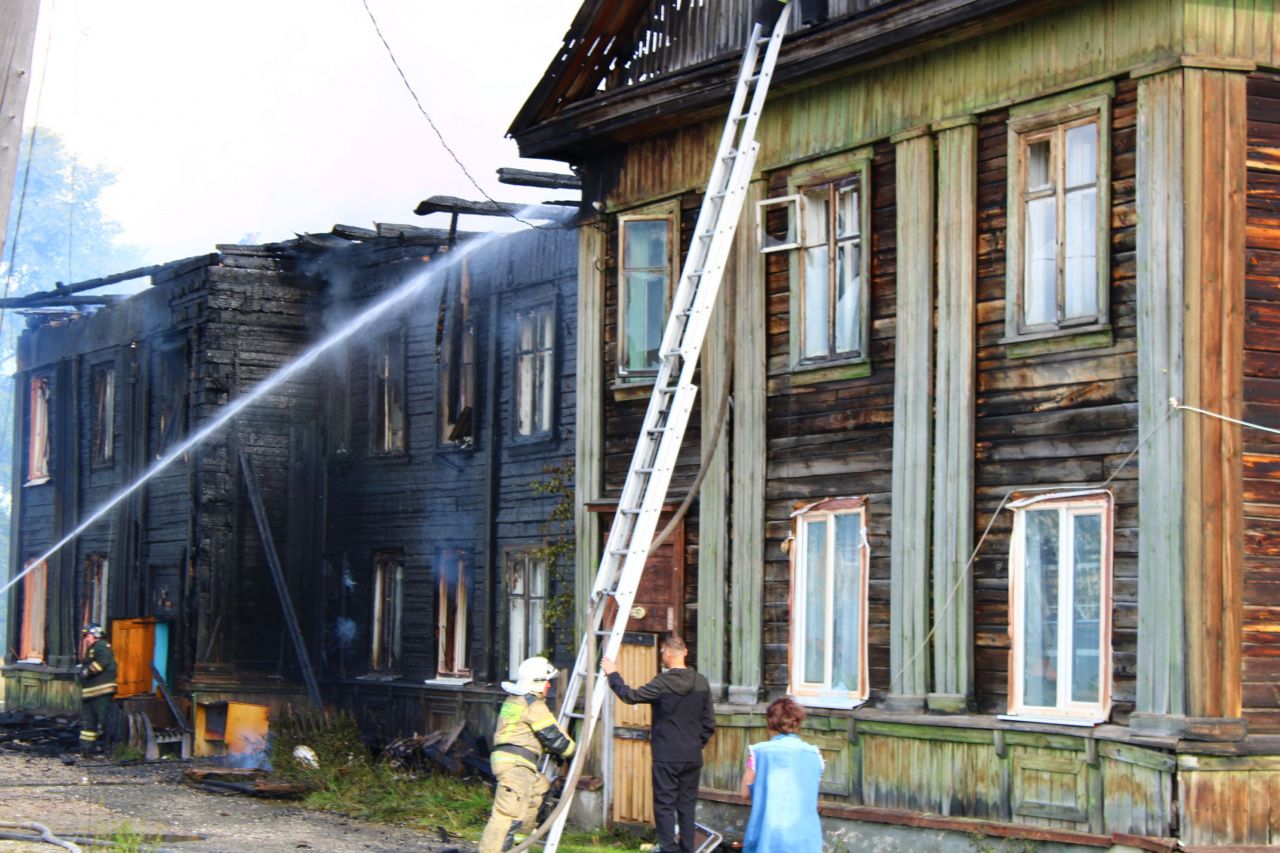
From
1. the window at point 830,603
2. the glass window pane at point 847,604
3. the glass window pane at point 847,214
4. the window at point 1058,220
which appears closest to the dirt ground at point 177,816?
the window at point 830,603

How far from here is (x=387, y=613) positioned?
1022 inches

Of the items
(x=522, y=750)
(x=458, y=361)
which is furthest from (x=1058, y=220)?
(x=458, y=361)

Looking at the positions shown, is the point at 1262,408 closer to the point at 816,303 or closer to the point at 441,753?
the point at 816,303

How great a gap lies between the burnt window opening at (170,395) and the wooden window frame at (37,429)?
559cm

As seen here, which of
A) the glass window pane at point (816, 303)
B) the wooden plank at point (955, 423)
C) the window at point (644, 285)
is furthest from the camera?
the window at point (644, 285)

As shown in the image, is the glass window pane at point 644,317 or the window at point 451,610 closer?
the glass window pane at point 644,317

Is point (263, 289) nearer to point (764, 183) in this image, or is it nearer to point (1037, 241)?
point (764, 183)

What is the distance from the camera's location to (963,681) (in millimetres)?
14016

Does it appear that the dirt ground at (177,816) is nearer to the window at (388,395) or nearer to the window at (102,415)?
the window at (388,395)

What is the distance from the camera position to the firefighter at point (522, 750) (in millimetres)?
12969

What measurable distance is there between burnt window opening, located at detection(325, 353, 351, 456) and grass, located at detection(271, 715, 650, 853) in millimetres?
3894

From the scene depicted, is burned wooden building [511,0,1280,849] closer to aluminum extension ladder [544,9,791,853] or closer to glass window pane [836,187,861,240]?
glass window pane [836,187,861,240]

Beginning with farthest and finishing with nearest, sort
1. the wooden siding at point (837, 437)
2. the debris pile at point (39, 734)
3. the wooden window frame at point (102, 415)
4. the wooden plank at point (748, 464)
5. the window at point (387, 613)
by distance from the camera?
1. the wooden window frame at point (102, 415)
2. the debris pile at point (39, 734)
3. the window at point (387, 613)
4. the wooden plank at point (748, 464)
5. the wooden siding at point (837, 437)

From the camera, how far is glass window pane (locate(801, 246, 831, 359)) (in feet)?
51.9
